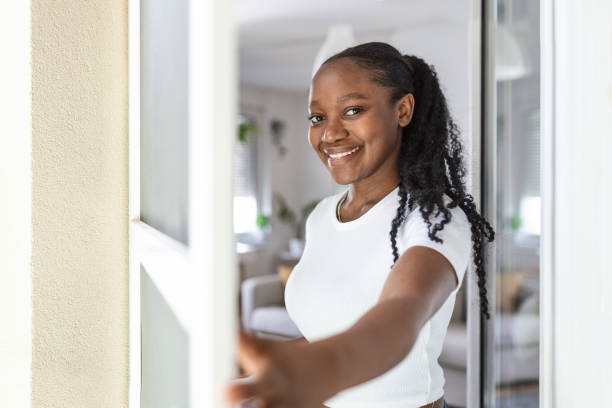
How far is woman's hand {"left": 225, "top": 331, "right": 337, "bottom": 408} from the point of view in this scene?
0.34 meters

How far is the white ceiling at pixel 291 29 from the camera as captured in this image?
1.58 meters

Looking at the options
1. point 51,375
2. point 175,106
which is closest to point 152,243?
point 175,106

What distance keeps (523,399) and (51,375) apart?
2.92ft

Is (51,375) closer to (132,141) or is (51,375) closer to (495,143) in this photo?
(132,141)

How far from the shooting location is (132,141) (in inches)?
30.0

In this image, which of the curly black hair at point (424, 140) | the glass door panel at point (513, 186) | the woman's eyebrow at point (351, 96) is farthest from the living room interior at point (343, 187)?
the woman's eyebrow at point (351, 96)

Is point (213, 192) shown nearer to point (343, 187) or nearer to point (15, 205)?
point (15, 205)

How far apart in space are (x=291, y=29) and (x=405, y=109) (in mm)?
2945

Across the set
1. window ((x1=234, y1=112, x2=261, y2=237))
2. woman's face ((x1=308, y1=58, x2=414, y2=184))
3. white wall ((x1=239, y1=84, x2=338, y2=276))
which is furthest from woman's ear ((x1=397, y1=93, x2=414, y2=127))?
white wall ((x1=239, y1=84, x2=338, y2=276))

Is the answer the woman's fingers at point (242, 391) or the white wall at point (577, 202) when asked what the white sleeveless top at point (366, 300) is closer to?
the white wall at point (577, 202)

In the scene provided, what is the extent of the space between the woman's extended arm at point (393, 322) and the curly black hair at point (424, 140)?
0.20 m

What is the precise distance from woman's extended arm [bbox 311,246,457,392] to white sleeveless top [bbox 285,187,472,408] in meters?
0.16

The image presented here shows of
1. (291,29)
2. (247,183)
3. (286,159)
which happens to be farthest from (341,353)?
(286,159)

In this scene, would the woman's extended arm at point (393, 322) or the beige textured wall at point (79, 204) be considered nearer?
the woman's extended arm at point (393, 322)
